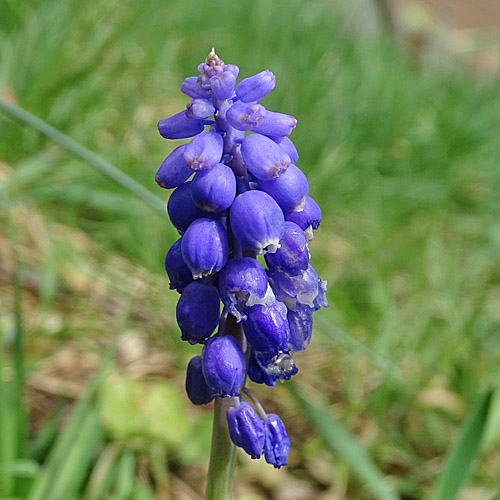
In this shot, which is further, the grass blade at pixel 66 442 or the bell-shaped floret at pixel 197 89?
the grass blade at pixel 66 442

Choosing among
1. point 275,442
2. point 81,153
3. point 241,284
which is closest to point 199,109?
point 241,284

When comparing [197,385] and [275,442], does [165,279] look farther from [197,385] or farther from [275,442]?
[275,442]

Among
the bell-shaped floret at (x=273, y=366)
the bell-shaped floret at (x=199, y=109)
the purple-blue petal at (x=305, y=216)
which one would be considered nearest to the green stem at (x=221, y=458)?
the bell-shaped floret at (x=273, y=366)

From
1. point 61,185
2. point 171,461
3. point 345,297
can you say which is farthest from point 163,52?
point 171,461

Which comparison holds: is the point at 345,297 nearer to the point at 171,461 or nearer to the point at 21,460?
the point at 171,461

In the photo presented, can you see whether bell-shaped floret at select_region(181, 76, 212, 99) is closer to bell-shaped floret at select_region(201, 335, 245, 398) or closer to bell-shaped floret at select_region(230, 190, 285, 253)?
bell-shaped floret at select_region(230, 190, 285, 253)

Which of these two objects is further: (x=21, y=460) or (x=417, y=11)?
(x=417, y=11)

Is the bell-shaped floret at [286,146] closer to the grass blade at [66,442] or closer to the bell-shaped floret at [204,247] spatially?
the bell-shaped floret at [204,247]
